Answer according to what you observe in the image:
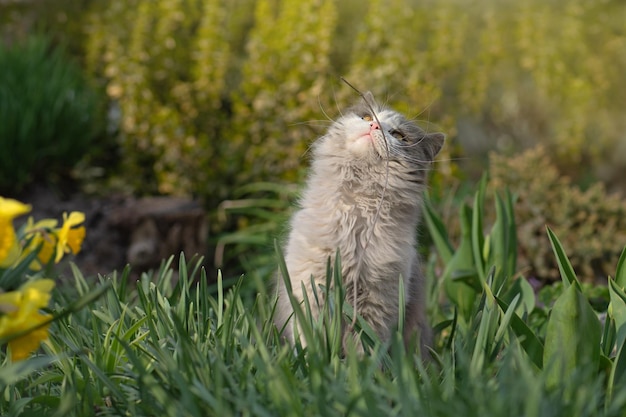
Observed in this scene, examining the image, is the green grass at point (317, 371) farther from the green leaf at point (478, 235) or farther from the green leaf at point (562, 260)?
the green leaf at point (478, 235)

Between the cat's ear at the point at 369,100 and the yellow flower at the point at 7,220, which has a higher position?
the cat's ear at the point at 369,100

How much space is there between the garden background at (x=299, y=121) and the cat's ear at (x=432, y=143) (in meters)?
0.34

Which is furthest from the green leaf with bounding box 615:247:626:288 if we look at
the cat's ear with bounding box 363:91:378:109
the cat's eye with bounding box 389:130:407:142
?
the cat's ear with bounding box 363:91:378:109

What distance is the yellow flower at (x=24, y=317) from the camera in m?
1.36

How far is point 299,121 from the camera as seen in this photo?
536 cm

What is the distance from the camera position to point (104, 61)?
6.31 meters

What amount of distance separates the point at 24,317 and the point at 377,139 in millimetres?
1149

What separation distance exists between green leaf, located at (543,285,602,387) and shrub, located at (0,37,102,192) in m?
3.52

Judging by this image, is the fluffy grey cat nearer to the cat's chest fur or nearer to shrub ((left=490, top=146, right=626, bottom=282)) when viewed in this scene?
the cat's chest fur

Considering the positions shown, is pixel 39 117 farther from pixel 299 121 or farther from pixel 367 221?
pixel 367 221

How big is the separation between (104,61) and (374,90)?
2429 millimetres

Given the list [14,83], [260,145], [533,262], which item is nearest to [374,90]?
[260,145]

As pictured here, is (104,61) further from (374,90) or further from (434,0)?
(434,0)

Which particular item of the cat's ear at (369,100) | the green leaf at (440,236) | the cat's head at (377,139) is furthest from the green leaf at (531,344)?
the green leaf at (440,236)
